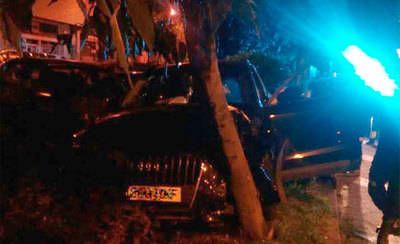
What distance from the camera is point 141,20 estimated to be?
254 cm

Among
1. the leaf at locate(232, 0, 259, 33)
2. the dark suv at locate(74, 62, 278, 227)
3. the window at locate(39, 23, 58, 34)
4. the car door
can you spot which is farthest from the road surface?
the window at locate(39, 23, 58, 34)

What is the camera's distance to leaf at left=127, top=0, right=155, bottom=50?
8.26ft

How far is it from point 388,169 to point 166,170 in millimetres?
2098

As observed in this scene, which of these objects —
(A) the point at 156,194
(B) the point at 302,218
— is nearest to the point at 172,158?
(A) the point at 156,194

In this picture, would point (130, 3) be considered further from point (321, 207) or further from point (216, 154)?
point (321, 207)

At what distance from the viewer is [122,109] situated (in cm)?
560

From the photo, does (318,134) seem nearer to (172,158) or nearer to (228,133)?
(228,133)

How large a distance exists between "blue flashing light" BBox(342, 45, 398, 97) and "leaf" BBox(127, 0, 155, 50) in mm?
2358

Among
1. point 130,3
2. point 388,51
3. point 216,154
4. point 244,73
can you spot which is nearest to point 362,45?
point 388,51

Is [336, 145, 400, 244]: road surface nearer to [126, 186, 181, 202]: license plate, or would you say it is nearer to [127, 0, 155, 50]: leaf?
[126, 186, 181, 202]: license plate

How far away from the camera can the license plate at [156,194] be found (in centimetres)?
464

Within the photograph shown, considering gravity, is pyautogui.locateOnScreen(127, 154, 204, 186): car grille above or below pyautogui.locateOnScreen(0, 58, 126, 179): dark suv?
below

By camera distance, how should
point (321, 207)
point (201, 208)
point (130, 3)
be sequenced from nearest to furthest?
point (130, 3)
point (201, 208)
point (321, 207)

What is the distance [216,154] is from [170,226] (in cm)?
87
